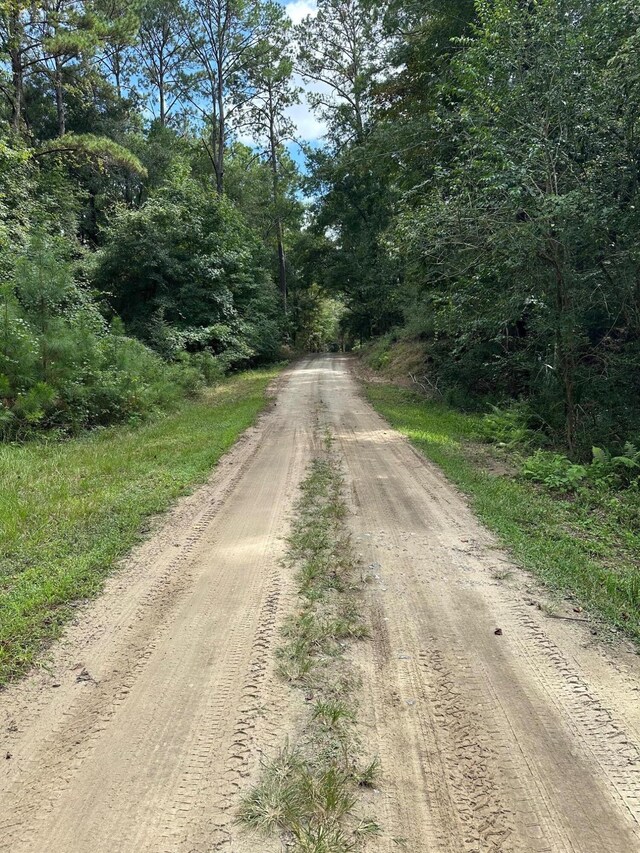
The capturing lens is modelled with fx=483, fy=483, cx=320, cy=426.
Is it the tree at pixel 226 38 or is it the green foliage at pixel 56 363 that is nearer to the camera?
the green foliage at pixel 56 363

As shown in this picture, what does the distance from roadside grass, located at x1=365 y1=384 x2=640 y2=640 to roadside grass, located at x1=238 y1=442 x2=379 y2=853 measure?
1.68 m

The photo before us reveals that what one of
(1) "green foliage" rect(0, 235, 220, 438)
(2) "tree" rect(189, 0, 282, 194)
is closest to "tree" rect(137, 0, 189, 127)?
(2) "tree" rect(189, 0, 282, 194)

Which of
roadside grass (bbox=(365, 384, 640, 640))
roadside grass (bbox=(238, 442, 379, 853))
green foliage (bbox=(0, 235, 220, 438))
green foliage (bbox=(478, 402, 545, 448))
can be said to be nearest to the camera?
roadside grass (bbox=(238, 442, 379, 853))

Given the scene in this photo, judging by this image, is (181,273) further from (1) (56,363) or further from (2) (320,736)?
(2) (320,736)

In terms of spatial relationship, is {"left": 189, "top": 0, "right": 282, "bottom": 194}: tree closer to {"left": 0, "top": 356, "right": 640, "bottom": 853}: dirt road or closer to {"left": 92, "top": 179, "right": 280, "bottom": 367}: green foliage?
{"left": 92, "top": 179, "right": 280, "bottom": 367}: green foliage

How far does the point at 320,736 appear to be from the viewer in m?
2.25

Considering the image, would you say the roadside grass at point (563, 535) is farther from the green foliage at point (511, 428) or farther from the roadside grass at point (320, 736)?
the roadside grass at point (320, 736)

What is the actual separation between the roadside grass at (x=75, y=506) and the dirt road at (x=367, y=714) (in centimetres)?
26

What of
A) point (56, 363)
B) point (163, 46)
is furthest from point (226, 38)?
point (56, 363)

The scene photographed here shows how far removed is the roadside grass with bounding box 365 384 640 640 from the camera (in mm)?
3598

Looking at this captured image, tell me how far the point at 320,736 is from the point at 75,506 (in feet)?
12.8

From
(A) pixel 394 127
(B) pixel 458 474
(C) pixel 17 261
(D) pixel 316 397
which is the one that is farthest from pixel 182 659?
(A) pixel 394 127

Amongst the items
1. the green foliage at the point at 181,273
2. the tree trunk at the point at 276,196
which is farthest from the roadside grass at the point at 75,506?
the tree trunk at the point at 276,196

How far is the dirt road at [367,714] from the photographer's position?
186cm
